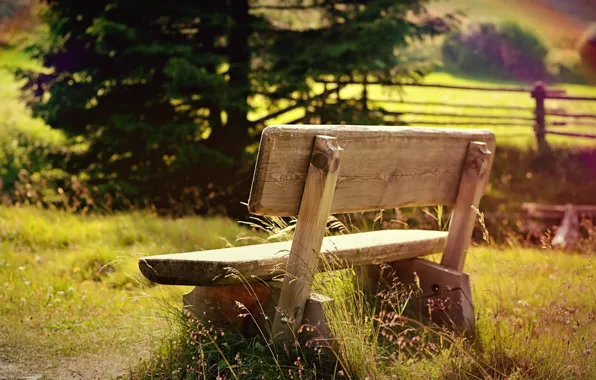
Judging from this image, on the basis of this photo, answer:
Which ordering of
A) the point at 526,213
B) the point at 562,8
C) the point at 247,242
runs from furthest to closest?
1. the point at 562,8
2. the point at 526,213
3. the point at 247,242

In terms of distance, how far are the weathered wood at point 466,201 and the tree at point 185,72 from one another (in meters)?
3.77

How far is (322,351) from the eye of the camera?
3496mm

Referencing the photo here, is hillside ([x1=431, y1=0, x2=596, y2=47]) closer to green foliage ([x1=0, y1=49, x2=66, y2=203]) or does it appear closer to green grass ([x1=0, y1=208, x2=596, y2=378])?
green foliage ([x1=0, y1=49, x2=66, y2=203])

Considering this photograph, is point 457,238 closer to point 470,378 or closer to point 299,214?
point 470,378

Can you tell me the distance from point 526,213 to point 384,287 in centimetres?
622

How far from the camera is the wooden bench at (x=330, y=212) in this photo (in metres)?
3.25

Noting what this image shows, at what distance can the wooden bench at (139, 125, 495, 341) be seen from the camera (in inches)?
128

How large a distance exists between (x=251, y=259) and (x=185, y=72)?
15.6 feet

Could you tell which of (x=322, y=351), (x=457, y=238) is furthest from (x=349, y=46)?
(x=322, y=351)

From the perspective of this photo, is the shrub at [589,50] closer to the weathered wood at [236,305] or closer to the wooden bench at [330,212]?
the wooden bench at [330,212]

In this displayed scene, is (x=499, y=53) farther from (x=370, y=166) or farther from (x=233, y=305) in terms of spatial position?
(x=233, y=305)

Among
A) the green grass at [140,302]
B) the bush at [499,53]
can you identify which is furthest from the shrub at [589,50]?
the green grass at [140,302]

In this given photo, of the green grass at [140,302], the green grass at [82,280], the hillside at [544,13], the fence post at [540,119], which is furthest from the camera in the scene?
the hillside at [544,13]

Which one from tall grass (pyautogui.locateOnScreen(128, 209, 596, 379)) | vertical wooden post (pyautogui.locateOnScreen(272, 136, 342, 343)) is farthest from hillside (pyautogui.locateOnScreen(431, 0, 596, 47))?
vertical wooden post (pyautogui.locateOnScreen(272, 136, 342, 343))
